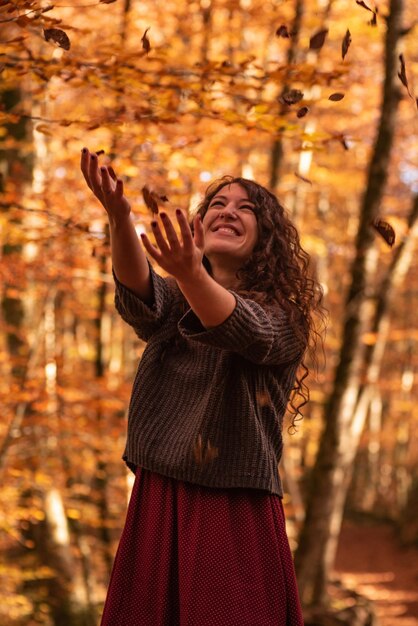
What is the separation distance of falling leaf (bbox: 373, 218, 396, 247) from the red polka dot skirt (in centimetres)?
90

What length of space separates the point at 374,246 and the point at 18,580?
516 centimetres

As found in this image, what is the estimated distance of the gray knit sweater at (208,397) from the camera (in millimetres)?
1833

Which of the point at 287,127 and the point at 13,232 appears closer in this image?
the point at 287,127

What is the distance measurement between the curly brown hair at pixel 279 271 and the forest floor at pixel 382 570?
922 centimetres

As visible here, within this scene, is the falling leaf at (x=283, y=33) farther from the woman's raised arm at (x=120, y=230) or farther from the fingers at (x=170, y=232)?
the fingers at (x=170, y=232)

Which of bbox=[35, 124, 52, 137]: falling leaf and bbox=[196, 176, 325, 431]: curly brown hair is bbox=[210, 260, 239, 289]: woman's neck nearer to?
bbox=[196, 176, 325, 431]: curly brown hair

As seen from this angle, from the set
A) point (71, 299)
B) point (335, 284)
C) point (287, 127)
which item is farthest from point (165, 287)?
point (335, 284)

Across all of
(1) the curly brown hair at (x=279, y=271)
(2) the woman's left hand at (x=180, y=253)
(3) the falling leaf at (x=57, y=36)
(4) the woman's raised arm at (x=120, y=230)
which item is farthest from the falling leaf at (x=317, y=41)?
(2) the woman's left hand at (x=180, y=253)

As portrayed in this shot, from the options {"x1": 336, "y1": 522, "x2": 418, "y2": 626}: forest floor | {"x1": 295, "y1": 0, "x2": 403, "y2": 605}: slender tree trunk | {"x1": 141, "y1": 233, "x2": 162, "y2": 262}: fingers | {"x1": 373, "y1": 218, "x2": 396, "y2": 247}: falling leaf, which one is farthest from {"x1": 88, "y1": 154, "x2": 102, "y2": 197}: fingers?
{"x1": 336, "y1": 522, "x2": 418, "y2": 626}: forest floor

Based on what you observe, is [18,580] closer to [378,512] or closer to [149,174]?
[149,174]

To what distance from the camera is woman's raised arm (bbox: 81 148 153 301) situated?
1739 millimetres

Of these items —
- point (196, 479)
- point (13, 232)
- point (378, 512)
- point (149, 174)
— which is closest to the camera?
point (196, 479)

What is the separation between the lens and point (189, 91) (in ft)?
11.6

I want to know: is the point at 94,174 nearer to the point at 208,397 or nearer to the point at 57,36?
the point at 208,397
